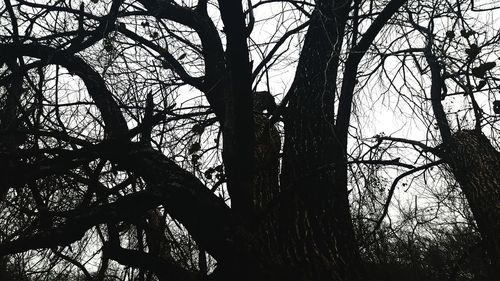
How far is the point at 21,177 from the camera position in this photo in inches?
68.1

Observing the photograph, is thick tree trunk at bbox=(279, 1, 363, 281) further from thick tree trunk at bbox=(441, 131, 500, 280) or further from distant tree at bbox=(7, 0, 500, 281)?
thick tree trunk at bbox=(441, 131, 500, 280)

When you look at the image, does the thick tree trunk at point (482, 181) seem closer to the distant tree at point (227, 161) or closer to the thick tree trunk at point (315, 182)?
the distant tree at point (227, 161)

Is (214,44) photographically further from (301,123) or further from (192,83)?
(301,123)

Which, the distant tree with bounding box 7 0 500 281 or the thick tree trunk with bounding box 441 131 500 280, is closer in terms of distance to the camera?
the distant tree with bounding box 7 0 500 281

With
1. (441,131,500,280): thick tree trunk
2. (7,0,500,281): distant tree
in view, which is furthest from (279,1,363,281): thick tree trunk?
(441,131,500,280): thick tree trunk

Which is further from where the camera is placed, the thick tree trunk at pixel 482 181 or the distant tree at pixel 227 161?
the thick tree trunk at pixel 482 181

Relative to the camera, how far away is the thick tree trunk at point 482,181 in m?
3.06

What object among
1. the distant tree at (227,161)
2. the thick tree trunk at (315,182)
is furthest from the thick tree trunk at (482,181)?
the thick tree trunk at (315,182)

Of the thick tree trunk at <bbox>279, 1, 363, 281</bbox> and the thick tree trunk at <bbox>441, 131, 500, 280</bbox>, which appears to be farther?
the thick tree trunk at <bbox>441, 131, 500, 280</bbox>

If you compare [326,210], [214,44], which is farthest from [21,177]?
[214,44]

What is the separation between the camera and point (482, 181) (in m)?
3.33

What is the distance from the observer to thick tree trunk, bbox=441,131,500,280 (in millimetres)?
3062

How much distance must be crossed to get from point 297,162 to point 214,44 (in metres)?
1.32

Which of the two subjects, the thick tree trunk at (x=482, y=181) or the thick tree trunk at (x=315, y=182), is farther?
the thick tree trunk at (x=482, y=181)
